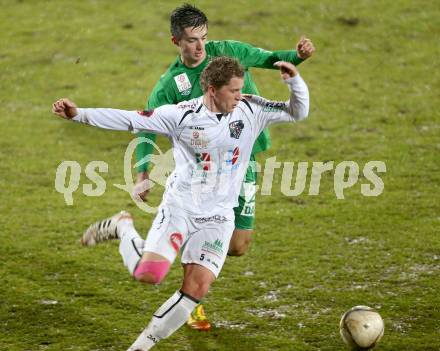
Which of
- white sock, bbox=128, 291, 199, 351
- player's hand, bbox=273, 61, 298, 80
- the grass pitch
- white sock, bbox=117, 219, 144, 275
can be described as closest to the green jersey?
player's hand, bbox=273, 61, 298, 80

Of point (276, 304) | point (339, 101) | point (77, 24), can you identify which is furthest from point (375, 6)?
point (276, 304)

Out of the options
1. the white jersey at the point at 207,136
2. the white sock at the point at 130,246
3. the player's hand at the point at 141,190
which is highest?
the white jersey at the point at 207,136

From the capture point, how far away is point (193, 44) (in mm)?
6324

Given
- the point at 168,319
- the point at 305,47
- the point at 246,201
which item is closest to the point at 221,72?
the point at 305,47

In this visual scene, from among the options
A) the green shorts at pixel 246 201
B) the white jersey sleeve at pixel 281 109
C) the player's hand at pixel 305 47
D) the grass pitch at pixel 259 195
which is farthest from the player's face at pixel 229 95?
the grass pitch at pixel 259 195

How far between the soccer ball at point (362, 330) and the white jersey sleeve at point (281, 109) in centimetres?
148

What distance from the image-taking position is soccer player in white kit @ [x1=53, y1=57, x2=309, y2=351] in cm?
571

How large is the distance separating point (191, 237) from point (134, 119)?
35.8 inches

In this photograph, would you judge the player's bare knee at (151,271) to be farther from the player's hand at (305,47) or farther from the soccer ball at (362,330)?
the player's hand at (305,47)

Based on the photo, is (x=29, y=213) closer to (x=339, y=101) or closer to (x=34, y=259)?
(x=34, y=259)

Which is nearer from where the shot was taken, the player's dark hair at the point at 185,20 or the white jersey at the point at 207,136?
the white jersey at the point at 207,136

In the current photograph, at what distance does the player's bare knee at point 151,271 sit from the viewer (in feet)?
18.6

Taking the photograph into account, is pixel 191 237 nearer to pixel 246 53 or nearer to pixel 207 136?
pixel 207 136

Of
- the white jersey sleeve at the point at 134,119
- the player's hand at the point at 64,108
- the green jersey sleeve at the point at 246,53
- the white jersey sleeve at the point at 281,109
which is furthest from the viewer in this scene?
the green jersey sleeve at the point at 246,53
